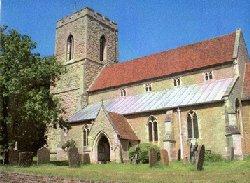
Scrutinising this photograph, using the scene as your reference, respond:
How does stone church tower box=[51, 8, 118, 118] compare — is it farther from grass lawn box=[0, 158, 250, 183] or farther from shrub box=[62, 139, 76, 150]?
grass lawn box=[0, 158, 250, 183]

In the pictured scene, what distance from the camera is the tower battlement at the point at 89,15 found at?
128ft

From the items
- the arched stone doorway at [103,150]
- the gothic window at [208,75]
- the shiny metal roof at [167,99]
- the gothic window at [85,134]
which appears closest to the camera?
the shiny metal roof at [167,99]

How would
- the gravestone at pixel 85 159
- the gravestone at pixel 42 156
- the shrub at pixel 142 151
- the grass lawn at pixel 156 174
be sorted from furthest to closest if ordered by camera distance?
the gravestone at pixel 85 159 < the shrub at pixel 142 151 < the gravestone at pixel 42 156 < the grass lawn at pixel 156 174

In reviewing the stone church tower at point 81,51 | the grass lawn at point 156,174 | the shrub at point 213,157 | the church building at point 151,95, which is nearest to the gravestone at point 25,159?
the grass lawn at point 156,174

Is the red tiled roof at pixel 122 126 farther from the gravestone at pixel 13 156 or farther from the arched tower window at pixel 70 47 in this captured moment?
the arched tower window at pixel 70 47

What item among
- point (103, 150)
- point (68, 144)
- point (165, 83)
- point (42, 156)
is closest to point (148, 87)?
point (165, 83)

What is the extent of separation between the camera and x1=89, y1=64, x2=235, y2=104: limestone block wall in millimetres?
29478

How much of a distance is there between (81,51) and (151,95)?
10616mm

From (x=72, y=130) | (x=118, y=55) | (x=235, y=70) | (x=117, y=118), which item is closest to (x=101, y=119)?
Result: (x=117, y=118)

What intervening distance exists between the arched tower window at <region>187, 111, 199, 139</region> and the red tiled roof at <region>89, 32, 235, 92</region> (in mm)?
5346

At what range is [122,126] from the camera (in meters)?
29.3

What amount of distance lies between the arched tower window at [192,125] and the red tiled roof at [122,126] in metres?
4.80

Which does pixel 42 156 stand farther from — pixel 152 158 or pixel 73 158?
pixel 152 158

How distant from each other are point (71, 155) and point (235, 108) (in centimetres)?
1320
